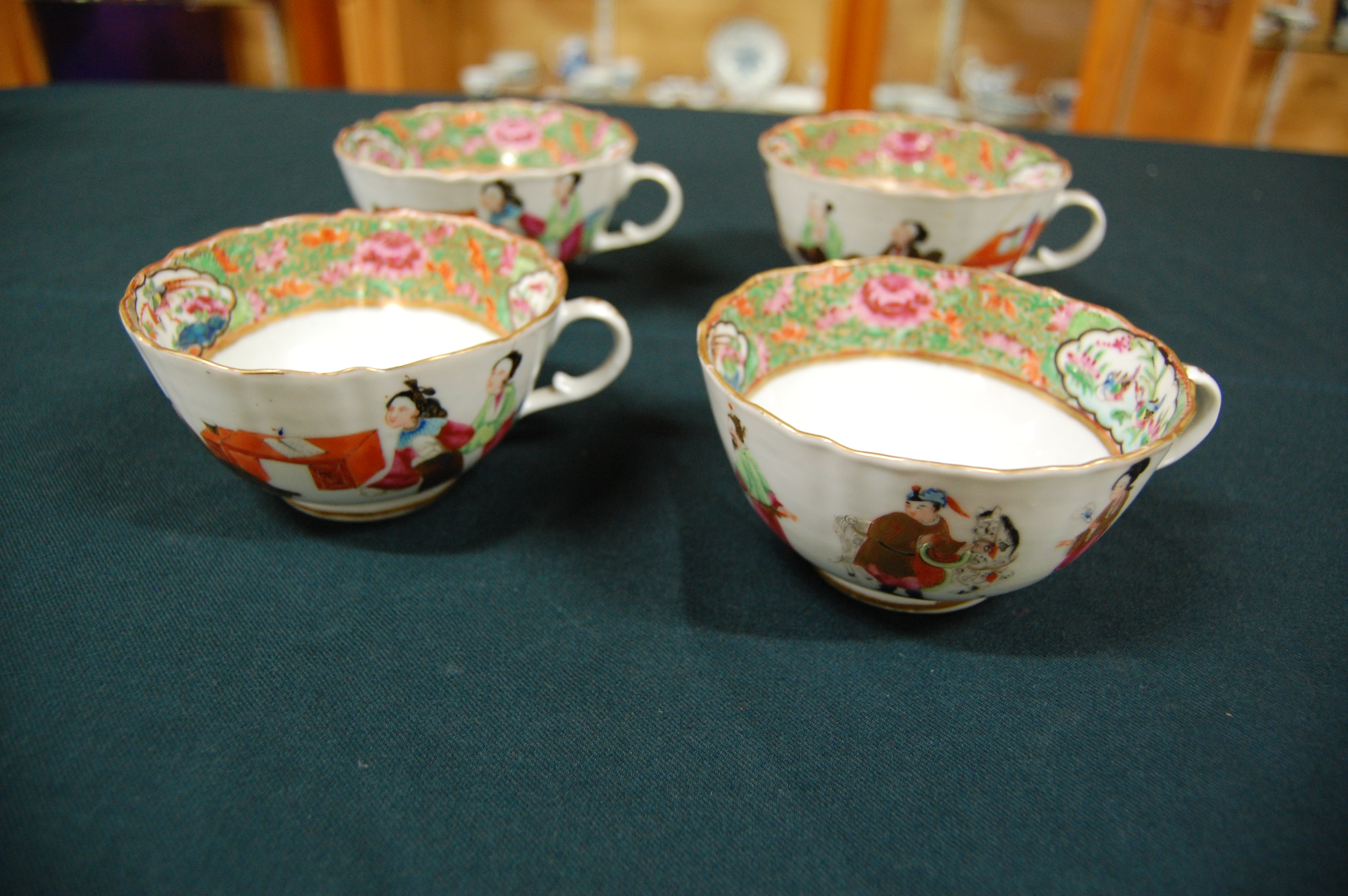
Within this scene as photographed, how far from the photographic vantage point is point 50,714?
423 mm

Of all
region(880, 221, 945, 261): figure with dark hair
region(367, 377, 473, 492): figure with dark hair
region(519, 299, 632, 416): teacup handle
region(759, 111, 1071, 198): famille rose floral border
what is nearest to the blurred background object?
region(759, 111, 1071, 198): famille rose floral border

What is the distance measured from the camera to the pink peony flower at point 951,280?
2.13ft

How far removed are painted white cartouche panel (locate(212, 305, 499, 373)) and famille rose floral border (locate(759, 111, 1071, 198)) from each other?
0.38 meters

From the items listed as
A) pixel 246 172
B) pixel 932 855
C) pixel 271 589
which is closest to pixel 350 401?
pixel 271 589

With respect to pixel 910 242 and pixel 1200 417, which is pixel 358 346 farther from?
pixel 1200 417

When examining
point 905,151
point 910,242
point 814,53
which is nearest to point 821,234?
point 910,242

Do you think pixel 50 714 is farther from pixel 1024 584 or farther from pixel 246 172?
pixel 246 172

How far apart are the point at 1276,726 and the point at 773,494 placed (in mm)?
268

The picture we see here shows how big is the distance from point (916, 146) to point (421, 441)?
710mm

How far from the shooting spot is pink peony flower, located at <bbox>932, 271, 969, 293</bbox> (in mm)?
649

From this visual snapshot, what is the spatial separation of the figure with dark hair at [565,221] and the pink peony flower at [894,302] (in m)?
0.27

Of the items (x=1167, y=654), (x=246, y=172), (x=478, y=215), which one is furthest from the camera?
(x=246, y=172)

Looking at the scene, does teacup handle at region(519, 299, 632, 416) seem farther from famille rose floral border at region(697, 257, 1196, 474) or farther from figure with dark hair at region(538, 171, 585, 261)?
figure with dark hair at region(538, 171, 585, 261)

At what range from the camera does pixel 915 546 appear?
16.8 inches
